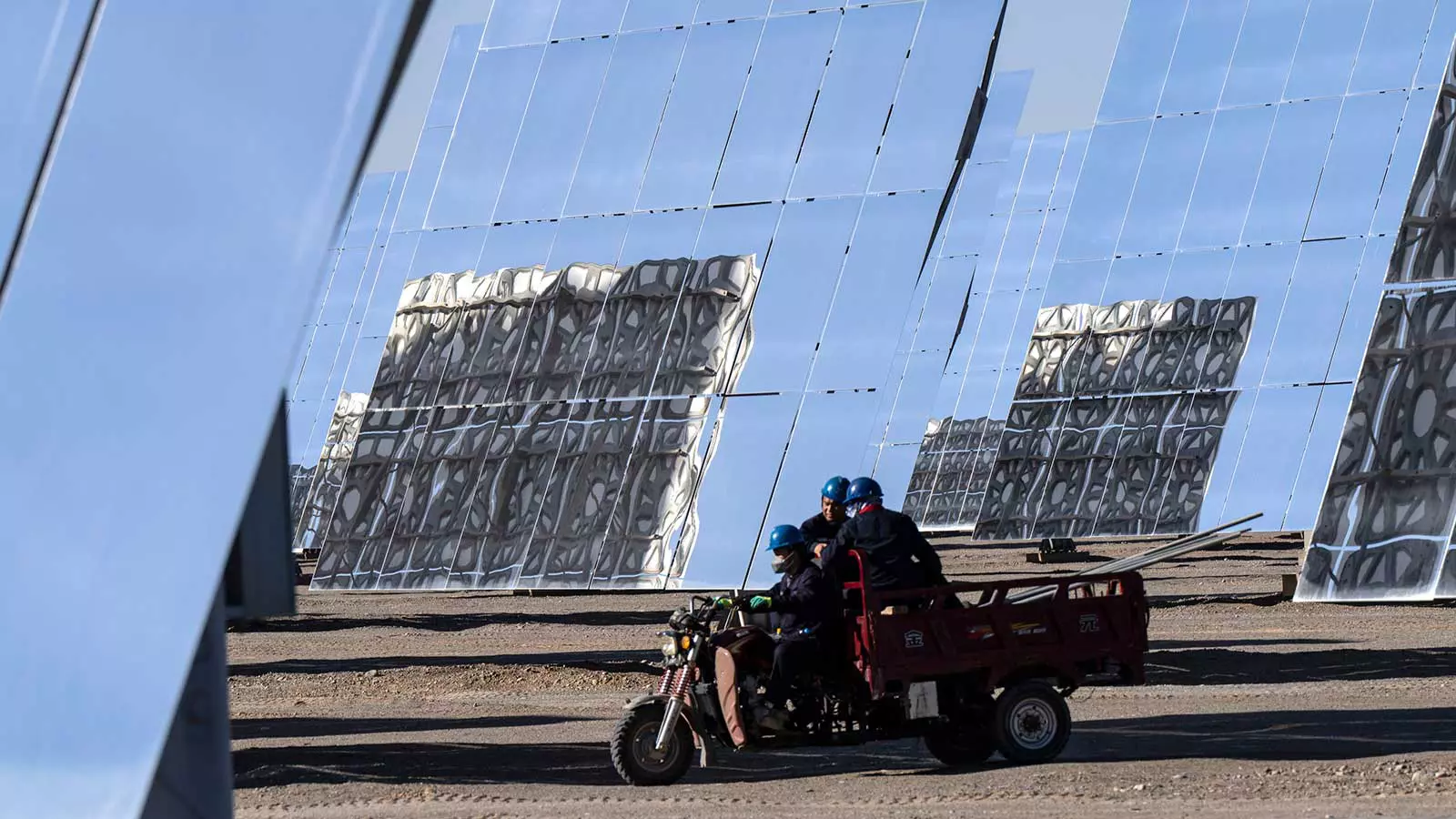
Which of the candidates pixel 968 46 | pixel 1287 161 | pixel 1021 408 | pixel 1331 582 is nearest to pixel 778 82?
pixel 968 46

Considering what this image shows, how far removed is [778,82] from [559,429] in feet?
13.7

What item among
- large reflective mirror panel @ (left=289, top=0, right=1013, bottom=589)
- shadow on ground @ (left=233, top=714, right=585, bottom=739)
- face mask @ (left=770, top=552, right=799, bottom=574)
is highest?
large reflective mirror panel @ (left=289, top=0, right=1013, bottom=589)

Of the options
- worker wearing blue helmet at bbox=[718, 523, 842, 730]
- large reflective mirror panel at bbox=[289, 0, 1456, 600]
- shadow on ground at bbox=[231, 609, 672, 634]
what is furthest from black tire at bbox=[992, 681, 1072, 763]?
shadow on ground at bbox=[231, 609, 672, 634]

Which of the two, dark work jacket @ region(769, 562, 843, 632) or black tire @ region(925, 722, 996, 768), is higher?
dark work jacket @ region(769, 562, 843, 632)

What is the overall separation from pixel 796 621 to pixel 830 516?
1.59 m

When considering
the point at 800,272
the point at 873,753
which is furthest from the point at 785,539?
the point at 800,272

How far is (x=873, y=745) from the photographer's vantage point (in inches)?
480

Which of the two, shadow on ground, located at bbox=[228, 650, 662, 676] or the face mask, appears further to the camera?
shadow on ground, located at bbox=[228, 650, 662, 676]

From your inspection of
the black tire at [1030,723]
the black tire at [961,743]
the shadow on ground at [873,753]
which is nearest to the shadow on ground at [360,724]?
the shadow on ground at [873,753]

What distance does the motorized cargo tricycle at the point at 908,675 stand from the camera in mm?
10078

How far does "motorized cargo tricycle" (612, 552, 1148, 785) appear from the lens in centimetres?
1008

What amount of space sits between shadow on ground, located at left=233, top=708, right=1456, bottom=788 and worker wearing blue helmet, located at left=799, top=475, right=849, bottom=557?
1255mm

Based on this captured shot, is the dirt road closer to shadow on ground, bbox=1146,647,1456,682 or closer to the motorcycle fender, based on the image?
shadow on ground, bbox=1146,647,1456,682

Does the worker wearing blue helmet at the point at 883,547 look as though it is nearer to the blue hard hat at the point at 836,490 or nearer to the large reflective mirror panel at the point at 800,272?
the blue hard hat at the point at 836,490
